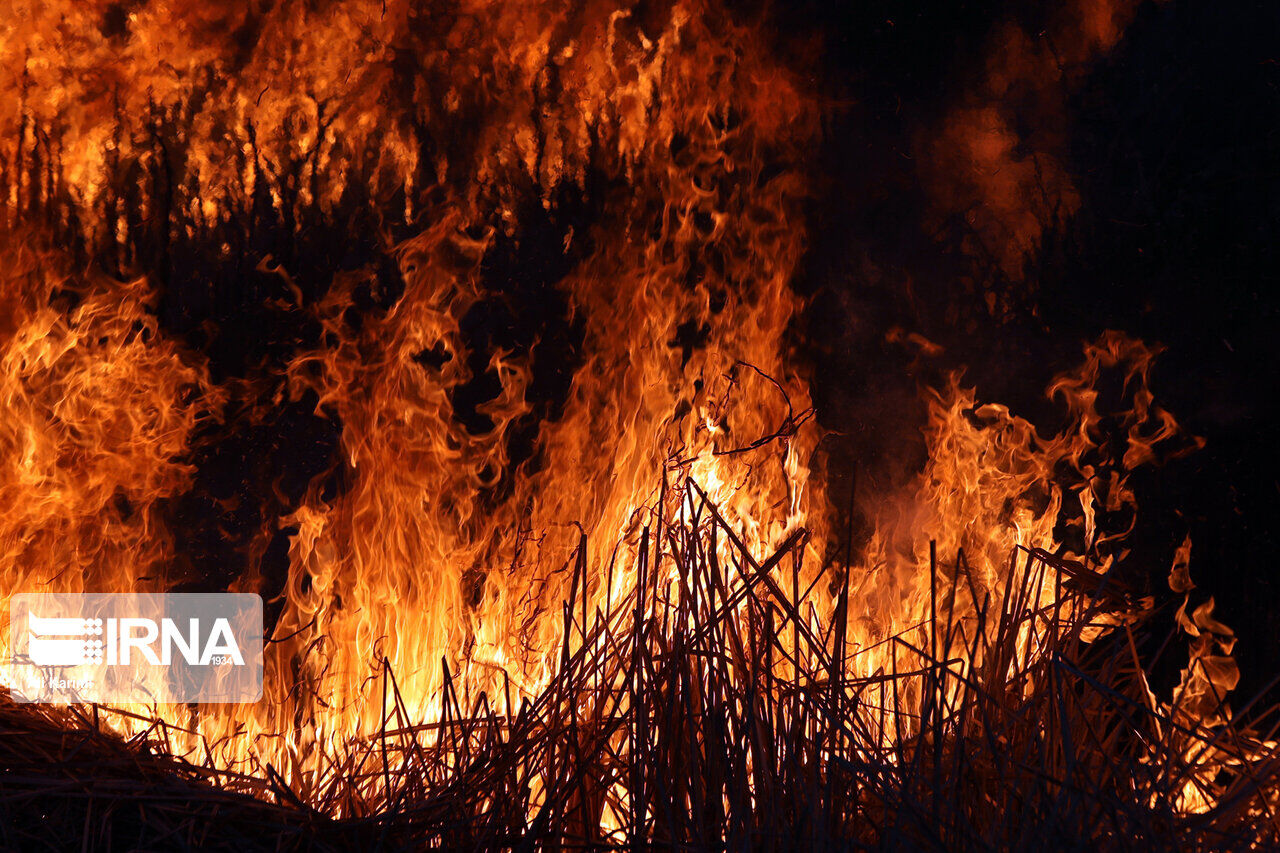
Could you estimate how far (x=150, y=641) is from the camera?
263 centimetres

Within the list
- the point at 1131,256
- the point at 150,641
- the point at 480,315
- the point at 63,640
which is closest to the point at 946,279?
the point at 1131,256

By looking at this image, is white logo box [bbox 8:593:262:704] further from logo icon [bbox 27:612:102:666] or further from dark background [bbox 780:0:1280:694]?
dark background [bbox 780:0:1280:694]

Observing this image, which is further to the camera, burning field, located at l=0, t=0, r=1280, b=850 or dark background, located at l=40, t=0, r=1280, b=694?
burning field, located at l=0, t=0, r=1280, b=850

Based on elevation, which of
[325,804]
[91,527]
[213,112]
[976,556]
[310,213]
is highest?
[213,112]

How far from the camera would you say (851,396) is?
2.60m

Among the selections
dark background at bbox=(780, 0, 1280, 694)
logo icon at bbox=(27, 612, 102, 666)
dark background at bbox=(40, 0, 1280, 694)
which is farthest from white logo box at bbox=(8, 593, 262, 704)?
Result: dark background at bbox=(780, 0, 1280, 694)

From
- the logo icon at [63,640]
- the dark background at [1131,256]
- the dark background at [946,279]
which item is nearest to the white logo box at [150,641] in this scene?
the logo icon at [63,640]

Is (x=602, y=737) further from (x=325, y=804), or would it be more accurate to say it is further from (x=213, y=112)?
(x=213, y=112)

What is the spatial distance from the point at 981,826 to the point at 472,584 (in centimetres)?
145

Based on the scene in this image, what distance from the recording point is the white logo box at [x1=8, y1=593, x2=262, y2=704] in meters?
2.60

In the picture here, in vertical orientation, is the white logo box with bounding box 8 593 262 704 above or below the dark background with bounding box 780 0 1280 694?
below

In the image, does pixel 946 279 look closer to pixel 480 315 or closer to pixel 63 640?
pixel 480 315

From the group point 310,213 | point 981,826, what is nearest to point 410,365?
point 310,213

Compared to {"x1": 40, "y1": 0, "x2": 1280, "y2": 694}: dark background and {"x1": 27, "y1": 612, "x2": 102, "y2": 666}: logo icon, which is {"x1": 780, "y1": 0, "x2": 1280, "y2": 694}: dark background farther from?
{"x1": 27, "y1": 612, "x2": 102, "y2": 666}: logo icon
